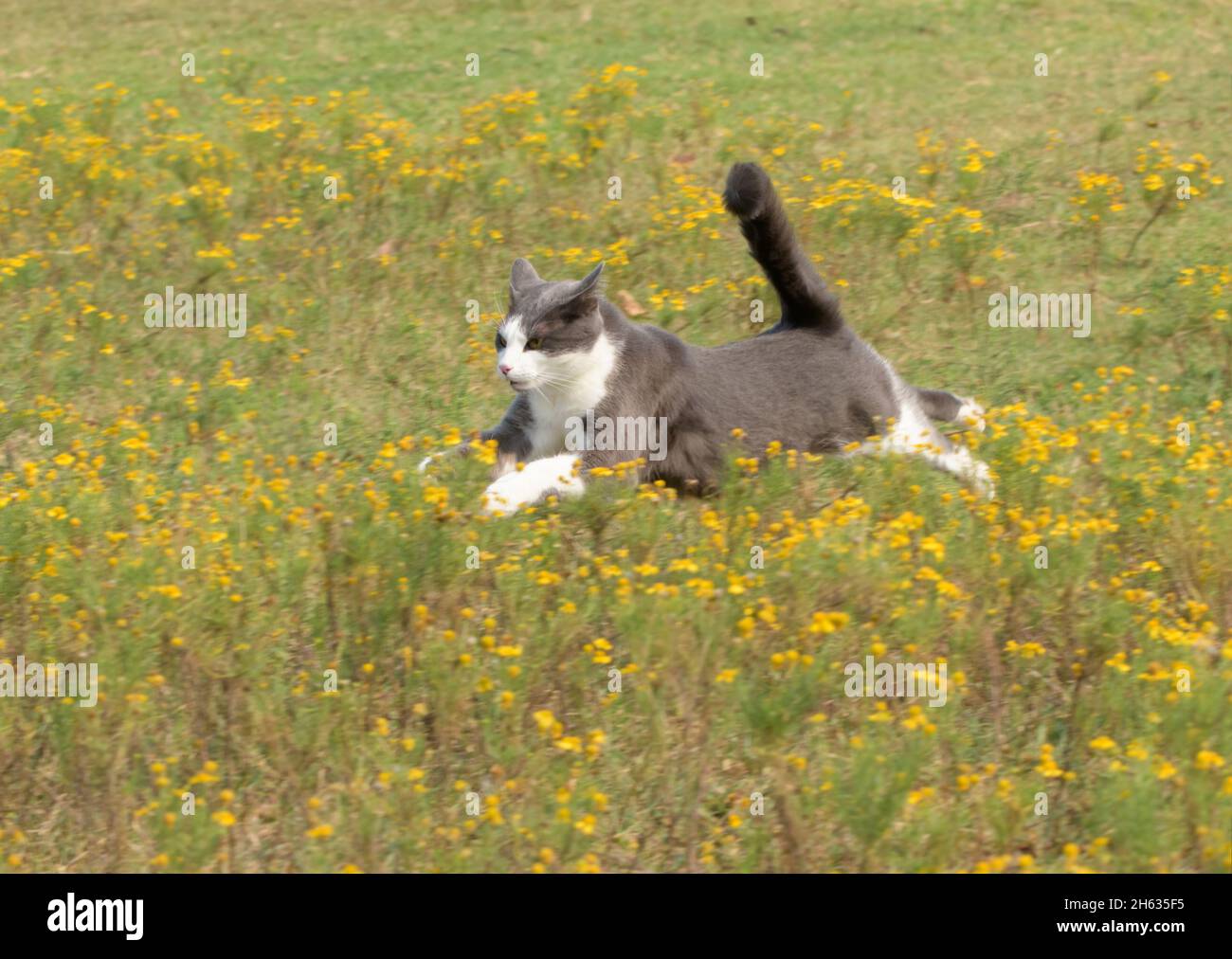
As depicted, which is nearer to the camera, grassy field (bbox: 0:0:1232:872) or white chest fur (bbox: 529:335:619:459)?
grassy field (bbox: 0:0:1232:872)

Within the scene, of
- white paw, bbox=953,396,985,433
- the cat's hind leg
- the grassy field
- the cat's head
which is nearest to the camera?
the grassy field

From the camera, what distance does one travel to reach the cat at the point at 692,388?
19.2 feet

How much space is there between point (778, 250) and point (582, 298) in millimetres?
871

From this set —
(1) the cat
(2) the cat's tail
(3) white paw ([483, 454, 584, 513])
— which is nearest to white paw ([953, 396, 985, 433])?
(1) the cat

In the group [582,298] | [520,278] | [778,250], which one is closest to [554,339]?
[582,298]

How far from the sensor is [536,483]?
5578mm

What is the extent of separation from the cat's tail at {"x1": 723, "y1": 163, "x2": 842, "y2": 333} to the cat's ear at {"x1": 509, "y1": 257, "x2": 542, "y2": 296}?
828 millimetres

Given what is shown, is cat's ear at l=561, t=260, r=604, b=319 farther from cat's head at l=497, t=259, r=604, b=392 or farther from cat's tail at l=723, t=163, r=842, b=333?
cat's tail at l=723, t=163, r=842, b=333

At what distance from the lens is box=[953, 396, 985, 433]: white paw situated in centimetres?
668

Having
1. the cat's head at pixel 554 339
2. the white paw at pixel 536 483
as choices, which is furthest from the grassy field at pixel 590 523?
the cat's head at pixel 554 339

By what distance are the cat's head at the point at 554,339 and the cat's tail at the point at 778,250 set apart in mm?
654

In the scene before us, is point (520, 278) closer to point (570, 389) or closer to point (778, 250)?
point (570, 389)

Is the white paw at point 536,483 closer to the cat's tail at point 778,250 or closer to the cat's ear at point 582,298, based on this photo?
the cat's ear at point 582,298

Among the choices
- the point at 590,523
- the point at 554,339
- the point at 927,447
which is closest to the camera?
the point at 590,523
